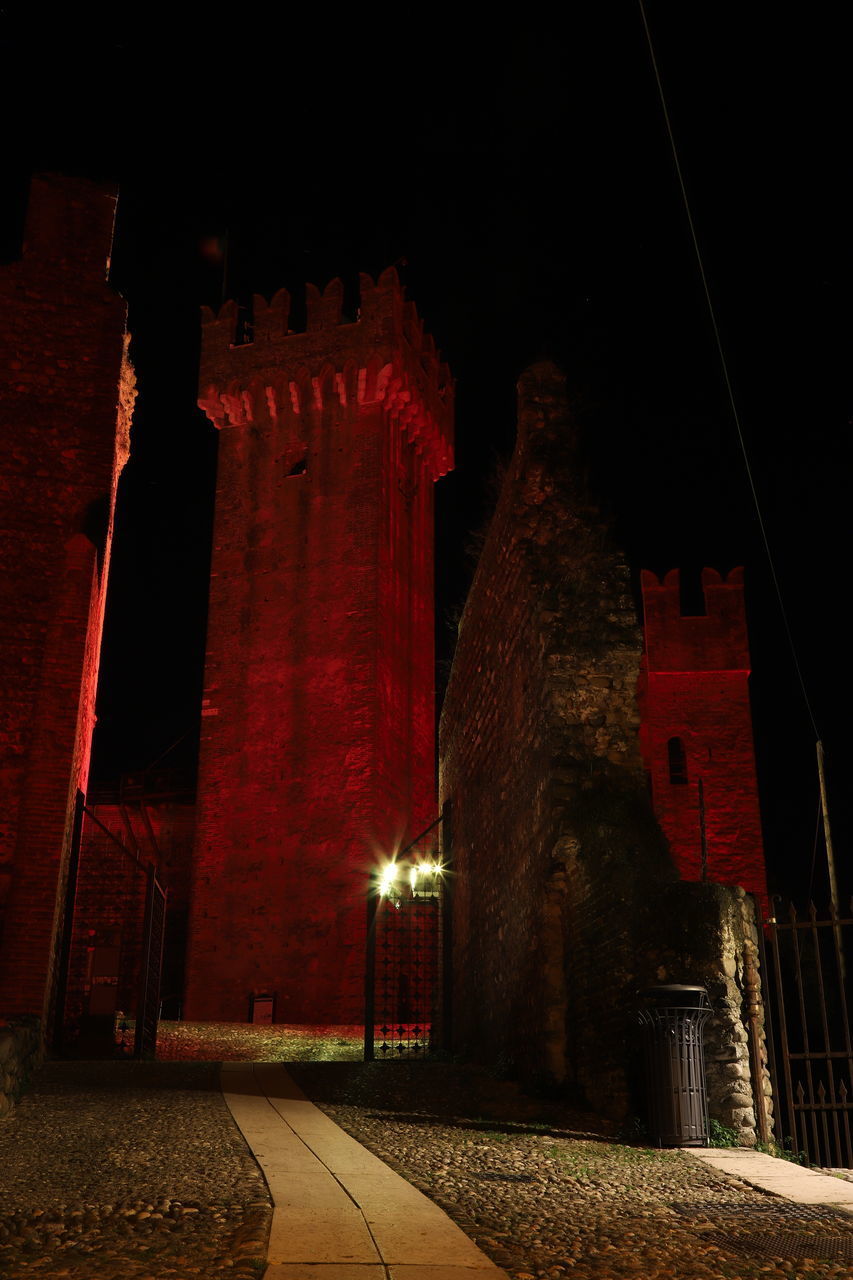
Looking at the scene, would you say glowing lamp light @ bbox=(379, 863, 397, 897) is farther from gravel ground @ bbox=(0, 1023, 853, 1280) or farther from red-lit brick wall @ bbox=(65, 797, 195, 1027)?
gravel ground @ bbox=(0, 1023, 853, 1280)

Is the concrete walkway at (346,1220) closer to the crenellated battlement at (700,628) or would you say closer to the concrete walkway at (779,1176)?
the concrete walkway at (779,1176)

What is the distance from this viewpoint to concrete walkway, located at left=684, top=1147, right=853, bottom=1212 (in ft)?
15.3

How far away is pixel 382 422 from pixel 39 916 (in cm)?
1808

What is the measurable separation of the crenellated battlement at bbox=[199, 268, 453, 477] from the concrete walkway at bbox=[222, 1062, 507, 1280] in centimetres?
2199

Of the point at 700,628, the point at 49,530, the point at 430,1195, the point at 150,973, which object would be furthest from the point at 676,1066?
the point at 700,628

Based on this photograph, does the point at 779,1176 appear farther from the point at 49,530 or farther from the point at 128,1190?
the point at 49,530

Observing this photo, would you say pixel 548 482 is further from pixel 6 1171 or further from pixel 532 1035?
pixel 6 1171

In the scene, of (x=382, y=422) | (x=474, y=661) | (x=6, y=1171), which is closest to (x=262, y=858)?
(x=382, y=422)

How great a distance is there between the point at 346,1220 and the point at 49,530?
914 centimetres

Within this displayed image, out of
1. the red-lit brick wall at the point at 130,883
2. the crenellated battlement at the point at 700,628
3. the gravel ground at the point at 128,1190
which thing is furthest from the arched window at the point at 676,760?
the gravel ground at the point at 128,1190

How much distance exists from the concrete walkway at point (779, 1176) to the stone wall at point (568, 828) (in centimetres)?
43

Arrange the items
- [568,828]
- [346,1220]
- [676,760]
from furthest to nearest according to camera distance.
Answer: [676,760] → [568,828] → [346,1220]

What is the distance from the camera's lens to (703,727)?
24.8 meters

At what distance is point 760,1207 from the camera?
177 inches
